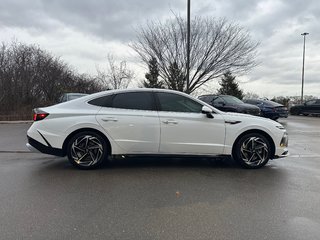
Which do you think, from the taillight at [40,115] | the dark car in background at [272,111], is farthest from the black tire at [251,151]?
the dark car in background at [272,111]

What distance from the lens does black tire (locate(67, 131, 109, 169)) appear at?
612cm

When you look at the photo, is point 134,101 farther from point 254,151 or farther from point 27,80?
point 27,80

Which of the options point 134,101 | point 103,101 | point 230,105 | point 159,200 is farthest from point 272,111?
point 159,200

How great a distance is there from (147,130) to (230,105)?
10193 millimetres

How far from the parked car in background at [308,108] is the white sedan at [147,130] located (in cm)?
2222

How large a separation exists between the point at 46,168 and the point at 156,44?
605 inches

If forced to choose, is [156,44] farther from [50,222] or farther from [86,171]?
[50,222]

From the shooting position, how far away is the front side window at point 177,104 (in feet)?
20.9

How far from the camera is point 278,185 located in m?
5.32

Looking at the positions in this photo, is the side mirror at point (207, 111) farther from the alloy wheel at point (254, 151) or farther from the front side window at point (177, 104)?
the alloy wheel at point (254, 151)

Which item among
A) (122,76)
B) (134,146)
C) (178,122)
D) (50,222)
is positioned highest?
(122,76)

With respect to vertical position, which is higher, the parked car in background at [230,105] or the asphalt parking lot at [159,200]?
the parked car in background at [230,105]

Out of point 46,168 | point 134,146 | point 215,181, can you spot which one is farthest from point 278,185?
point 46,168

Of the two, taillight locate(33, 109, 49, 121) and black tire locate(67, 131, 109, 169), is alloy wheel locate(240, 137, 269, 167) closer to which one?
black tire locate(67, 131, 109, 169)
